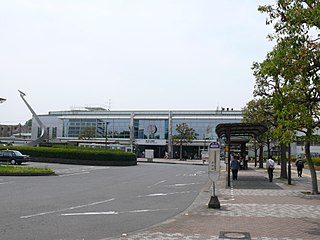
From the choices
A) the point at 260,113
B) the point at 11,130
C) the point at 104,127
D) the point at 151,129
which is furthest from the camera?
the point at 11,130

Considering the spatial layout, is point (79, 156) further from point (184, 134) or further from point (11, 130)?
point (11, 130)

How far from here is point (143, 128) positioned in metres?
84.9

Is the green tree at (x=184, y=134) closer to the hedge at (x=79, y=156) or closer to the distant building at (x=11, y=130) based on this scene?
the hedge at (x=79, y=156)

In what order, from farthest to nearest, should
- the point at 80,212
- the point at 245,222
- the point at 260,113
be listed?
the point at 260,113, the point at 80,212, the point at 245,222

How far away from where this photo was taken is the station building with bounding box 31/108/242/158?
81.4m

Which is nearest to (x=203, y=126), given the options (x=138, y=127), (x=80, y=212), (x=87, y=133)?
(x=138, y=127)

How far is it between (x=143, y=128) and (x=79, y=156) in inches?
1646

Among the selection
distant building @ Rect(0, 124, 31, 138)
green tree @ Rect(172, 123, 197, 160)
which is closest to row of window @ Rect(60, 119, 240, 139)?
green tree @ Rect(172, 123, 197, 160)

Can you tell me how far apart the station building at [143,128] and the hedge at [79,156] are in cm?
3314

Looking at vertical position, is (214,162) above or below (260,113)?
below

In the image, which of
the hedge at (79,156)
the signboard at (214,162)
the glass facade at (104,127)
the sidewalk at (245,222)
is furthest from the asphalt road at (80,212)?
the glass facade at (104,127)

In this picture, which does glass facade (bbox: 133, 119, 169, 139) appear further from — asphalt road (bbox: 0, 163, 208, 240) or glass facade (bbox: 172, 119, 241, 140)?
asphalt road (bbox: 0, 163, 208, 240)

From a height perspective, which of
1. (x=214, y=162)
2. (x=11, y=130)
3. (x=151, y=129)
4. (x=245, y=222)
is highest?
(x=11, y=130)

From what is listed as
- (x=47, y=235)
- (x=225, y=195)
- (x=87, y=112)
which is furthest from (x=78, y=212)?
(x=87, y=112)
